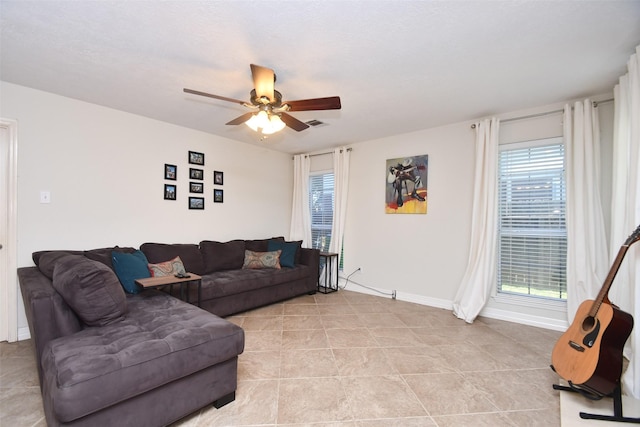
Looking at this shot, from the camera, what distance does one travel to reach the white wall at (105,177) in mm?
2834

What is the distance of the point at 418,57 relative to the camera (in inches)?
87.5

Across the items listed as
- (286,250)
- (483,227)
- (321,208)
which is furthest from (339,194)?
(483,227)

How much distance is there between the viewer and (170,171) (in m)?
3.86

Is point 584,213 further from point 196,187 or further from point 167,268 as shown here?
point 196,187

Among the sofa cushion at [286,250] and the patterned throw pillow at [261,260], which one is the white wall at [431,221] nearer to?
the sofa cushion at [286,250]

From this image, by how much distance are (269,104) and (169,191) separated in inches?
90.9

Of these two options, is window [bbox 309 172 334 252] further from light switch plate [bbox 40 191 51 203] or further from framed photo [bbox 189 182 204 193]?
light switch plate [bbox 40 191 51 203]

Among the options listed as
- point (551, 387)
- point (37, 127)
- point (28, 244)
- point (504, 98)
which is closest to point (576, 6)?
point (504, 98)

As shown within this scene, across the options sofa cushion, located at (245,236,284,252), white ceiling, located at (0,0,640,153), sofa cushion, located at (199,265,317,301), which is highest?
white ceiling, located at (0,0,640,153)

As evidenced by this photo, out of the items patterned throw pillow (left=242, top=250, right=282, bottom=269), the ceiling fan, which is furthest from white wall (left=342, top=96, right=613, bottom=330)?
the ceiling fan

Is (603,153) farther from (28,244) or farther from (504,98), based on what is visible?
(28,244)

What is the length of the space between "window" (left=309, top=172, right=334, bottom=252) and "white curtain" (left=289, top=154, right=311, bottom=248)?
135 mm

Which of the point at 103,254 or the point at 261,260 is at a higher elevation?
the point at 103,254

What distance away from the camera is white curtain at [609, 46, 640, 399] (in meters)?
1.86
